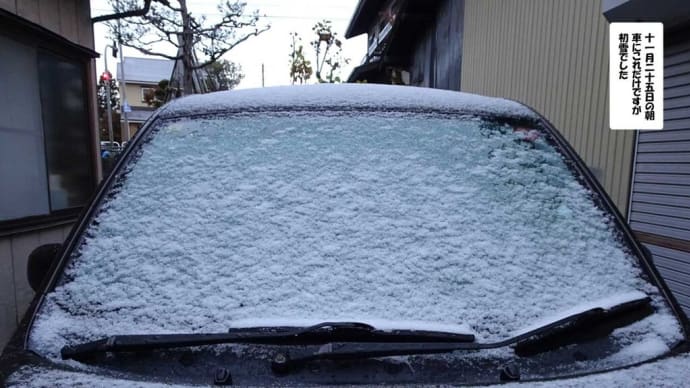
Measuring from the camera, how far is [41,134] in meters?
3.62

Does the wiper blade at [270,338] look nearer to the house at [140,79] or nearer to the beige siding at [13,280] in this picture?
the beige siding at [13,280]

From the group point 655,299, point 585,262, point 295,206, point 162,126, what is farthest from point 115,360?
point 655,299

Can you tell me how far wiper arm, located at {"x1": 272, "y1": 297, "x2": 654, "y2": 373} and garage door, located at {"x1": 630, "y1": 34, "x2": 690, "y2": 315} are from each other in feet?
10.1

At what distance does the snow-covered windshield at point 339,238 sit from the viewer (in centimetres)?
100

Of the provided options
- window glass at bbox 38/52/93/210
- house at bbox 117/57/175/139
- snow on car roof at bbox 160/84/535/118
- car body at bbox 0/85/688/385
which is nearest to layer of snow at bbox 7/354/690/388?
car body at bbox 0/85/688/385

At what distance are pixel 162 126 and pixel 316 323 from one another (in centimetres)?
94

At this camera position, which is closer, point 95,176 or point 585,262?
point 585,262

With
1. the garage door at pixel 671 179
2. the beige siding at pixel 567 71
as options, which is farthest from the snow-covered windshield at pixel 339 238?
the beige siding at pixel 567 71

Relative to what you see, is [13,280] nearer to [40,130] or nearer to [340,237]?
[40,130]

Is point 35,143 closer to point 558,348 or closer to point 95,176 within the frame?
point 95,176

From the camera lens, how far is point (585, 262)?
1.13m

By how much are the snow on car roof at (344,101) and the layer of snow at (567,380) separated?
36.9 inches

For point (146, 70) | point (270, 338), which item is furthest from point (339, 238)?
point (146, 70)

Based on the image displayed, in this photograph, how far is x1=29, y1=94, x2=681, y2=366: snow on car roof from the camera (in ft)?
3.28
